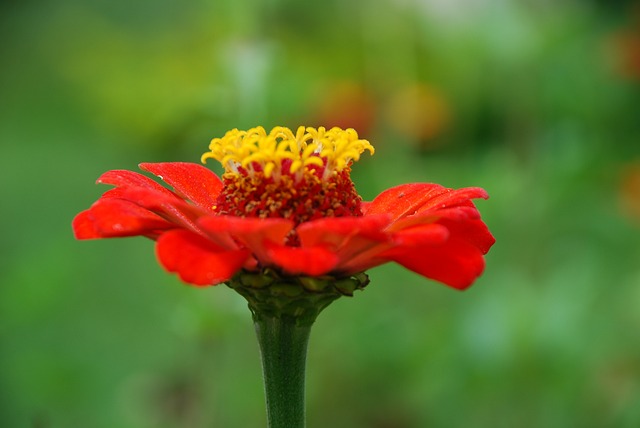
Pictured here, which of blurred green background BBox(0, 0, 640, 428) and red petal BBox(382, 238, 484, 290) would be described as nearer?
red petal BBox(382, 238, 484, 290)

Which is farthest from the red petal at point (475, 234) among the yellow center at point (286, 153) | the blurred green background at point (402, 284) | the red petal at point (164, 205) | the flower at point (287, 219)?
the blurred green background at point (402, 284)

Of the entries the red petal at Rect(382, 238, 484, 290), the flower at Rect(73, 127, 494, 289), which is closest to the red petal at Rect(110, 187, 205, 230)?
the flower at Rect(73, 127, 494, 289)

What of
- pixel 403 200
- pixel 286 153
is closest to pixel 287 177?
pixel 286 153

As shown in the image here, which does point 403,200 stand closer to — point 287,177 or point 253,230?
point 287,177

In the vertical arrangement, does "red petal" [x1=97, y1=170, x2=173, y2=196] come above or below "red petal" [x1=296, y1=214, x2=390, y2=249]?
above

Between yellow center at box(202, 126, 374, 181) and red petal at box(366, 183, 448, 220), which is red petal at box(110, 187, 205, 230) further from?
red petal at box(366, 183, 448, 220)

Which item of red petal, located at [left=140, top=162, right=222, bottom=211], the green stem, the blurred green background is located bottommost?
the green stem

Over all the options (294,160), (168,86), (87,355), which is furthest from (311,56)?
(294,160)
